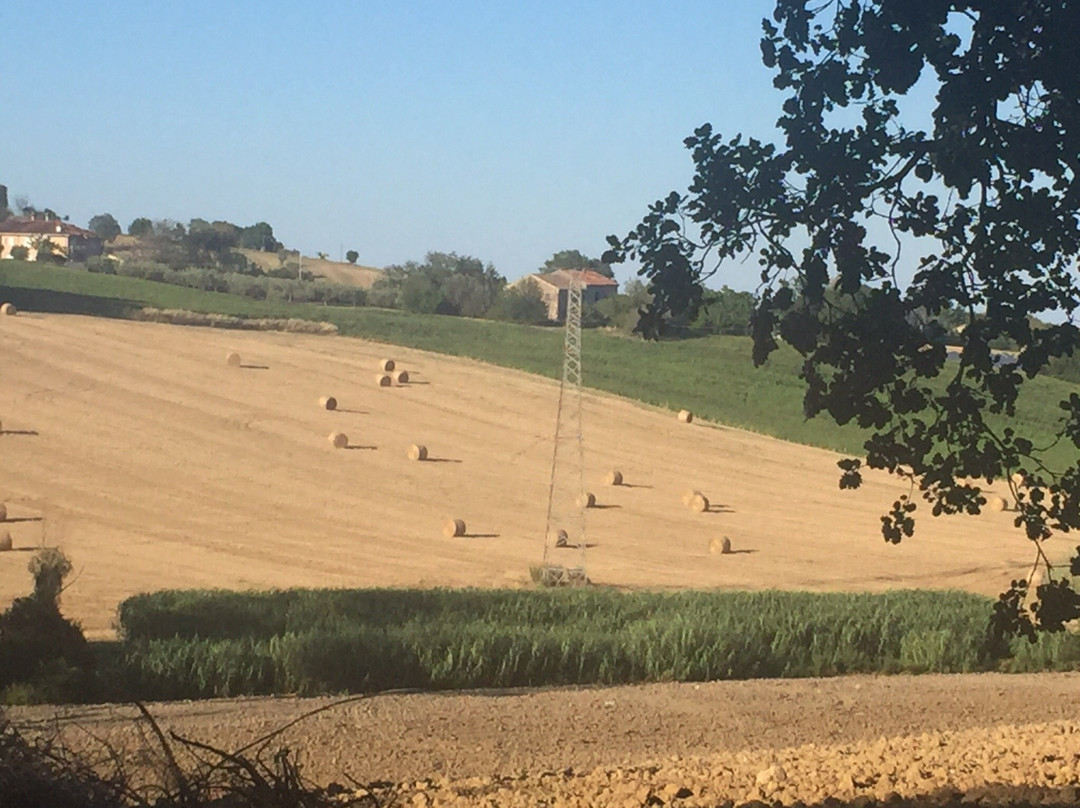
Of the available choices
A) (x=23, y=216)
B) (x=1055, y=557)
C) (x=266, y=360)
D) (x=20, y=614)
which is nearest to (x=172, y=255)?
(x=23, y=216)

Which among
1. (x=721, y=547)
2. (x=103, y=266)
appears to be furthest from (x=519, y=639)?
(x=103, y=266)

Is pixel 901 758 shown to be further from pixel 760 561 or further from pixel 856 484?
pixel 760 561

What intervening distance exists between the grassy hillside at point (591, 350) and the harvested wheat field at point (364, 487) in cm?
340

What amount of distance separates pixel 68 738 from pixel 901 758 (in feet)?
15.8

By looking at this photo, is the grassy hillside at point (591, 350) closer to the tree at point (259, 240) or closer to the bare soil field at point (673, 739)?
the bare soil field at point (673, 739)

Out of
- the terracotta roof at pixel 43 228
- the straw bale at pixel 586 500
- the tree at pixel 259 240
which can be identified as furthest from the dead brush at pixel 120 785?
the tree at pixel 259 240

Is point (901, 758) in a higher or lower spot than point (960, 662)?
higher

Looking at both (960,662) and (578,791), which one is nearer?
(578,791)

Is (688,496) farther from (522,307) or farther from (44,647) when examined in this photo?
(522,307)

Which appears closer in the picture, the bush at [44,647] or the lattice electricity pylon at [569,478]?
the bush at [44,647]

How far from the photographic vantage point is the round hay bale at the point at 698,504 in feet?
109

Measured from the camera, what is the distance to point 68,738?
352 inches

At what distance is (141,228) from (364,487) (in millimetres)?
96505

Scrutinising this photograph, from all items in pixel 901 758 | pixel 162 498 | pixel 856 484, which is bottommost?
pixel 162 498
